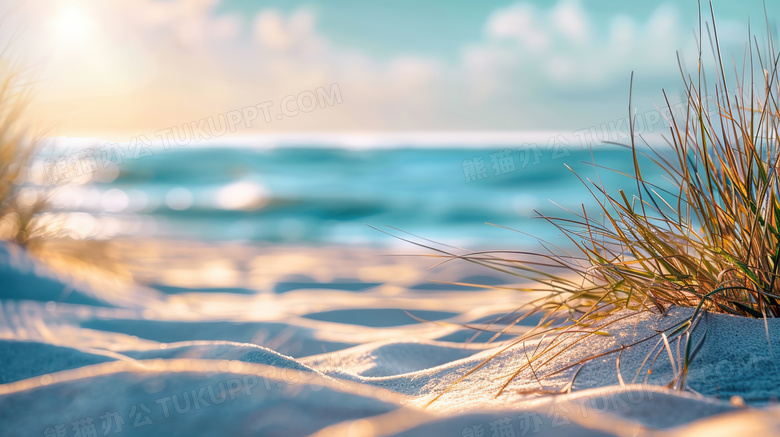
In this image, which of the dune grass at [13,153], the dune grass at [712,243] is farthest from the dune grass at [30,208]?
the dune grass at [712,243]

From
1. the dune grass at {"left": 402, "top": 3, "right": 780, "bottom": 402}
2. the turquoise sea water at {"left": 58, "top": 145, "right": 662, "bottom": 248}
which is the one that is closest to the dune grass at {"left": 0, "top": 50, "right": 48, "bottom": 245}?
the dune grass at {"left": 402, "top": 3, "right": 780, "bottom": 402}

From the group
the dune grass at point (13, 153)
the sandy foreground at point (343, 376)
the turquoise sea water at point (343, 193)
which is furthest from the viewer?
the turquoise sea water at point (343, 193)

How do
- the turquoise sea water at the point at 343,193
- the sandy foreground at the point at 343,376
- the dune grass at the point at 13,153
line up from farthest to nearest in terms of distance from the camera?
the turquoise sea water at the point at 343,193 < the dune grass at the point at 13,153 < the sandy foreground at the point at 343,376

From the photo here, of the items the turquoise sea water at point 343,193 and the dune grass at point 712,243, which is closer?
the dune grass at point 712,243

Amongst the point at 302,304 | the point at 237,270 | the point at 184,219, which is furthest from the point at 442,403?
the point at 184,219

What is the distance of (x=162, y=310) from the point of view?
3363mm

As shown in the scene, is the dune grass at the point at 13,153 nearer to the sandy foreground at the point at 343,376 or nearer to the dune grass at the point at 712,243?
the sandy foreground at the point at 343,376

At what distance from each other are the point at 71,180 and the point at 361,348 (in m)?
3.20

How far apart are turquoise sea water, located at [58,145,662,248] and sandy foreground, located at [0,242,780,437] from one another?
18.2 ft

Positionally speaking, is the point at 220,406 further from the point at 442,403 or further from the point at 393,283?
the point at 393,283

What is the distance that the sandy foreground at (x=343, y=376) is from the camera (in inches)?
39.7

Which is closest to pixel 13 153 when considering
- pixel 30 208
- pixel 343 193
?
pixel 30 208

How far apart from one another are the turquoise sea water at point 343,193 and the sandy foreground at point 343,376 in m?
5.55

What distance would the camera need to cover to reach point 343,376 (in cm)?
181
